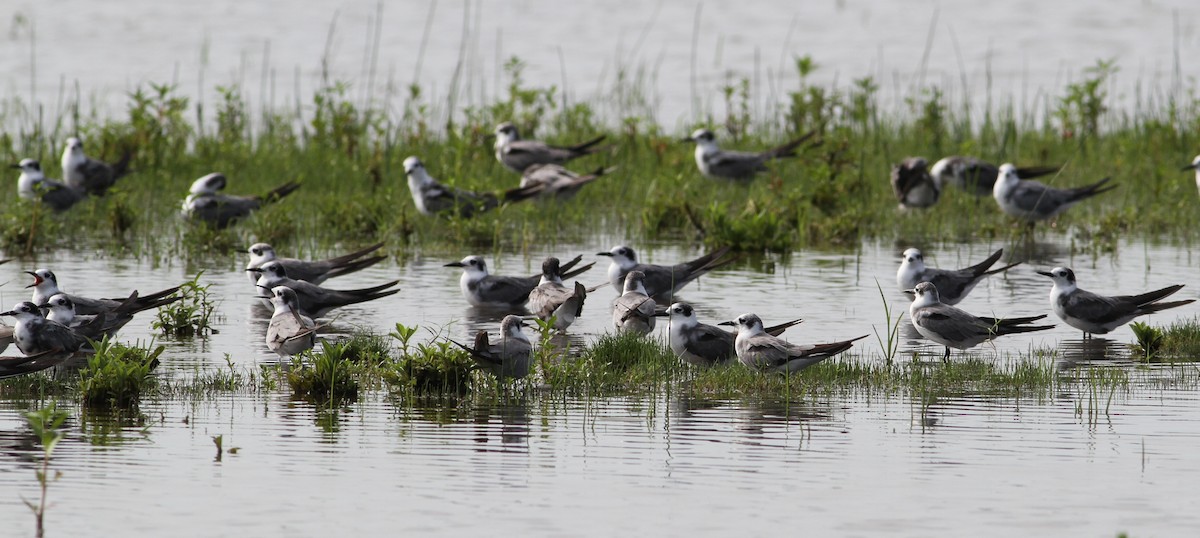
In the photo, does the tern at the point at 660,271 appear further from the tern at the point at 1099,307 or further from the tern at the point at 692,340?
the tern at the point at 692,340

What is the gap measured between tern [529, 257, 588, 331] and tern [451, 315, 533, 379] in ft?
6.94

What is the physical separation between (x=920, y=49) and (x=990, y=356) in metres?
20.5

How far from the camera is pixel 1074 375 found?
9.27 meters

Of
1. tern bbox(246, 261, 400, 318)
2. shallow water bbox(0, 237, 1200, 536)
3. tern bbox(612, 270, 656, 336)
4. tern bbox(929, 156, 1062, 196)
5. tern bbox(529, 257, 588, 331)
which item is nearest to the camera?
shallow water bbox(0, 237, 1200, 536)

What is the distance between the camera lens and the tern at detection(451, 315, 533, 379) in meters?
8.42

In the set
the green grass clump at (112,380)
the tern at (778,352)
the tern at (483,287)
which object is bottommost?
the green grass clump at (112,380)

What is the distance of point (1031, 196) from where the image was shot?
1675 centimetres

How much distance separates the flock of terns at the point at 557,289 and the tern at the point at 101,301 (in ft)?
0.03

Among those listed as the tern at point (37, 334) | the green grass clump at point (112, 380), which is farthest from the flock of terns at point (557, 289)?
the green grass clump at point (112, 380)

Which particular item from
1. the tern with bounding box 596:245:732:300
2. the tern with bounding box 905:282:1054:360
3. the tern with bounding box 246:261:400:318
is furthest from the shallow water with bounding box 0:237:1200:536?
the tern with bounding box 596:245:732:300

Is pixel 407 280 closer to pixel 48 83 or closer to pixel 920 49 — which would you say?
pixel 48 83

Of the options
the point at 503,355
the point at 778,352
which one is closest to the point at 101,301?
the point at 503,355

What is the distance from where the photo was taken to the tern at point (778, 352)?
351 inches

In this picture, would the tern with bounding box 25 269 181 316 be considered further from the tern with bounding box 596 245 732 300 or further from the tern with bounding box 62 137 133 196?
the tern with bounding box 62 137 133 196
